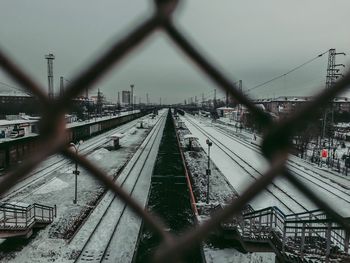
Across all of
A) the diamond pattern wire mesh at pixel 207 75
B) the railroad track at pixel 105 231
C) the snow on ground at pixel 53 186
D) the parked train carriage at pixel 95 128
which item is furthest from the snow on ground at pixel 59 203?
the parked train carriage at pixel 95 128

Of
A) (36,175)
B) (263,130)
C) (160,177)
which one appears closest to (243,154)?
(160,177)

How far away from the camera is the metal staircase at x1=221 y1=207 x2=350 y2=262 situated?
763 centimetres

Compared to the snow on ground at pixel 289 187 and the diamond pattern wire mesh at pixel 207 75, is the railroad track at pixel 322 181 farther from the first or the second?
the diamond pattern wire mesh at pixel 207 75

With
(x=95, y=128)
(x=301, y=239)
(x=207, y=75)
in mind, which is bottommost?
(x=95, y=128)

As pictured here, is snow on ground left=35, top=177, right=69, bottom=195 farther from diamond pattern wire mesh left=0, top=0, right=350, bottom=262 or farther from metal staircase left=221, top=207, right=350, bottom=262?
diamond pattern wire mesh left=0, top=0, right=350, bottom=262

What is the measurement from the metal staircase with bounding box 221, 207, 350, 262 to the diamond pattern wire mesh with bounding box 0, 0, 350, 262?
6.04 m

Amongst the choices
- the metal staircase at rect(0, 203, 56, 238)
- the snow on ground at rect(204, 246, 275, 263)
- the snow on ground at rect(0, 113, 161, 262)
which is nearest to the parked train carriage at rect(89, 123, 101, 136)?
the snow on ground at rect(0, 113, 161, 262)

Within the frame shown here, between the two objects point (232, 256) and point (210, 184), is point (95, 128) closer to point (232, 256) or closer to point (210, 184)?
point (210, 184)

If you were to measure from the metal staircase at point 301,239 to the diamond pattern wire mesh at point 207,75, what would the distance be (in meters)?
6.04

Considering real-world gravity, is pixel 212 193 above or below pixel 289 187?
above

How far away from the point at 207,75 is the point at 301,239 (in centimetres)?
880

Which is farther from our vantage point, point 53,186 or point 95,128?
point 95,128

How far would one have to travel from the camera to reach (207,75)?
92 centimetres

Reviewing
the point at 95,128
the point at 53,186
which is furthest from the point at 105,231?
the point at 95,128
